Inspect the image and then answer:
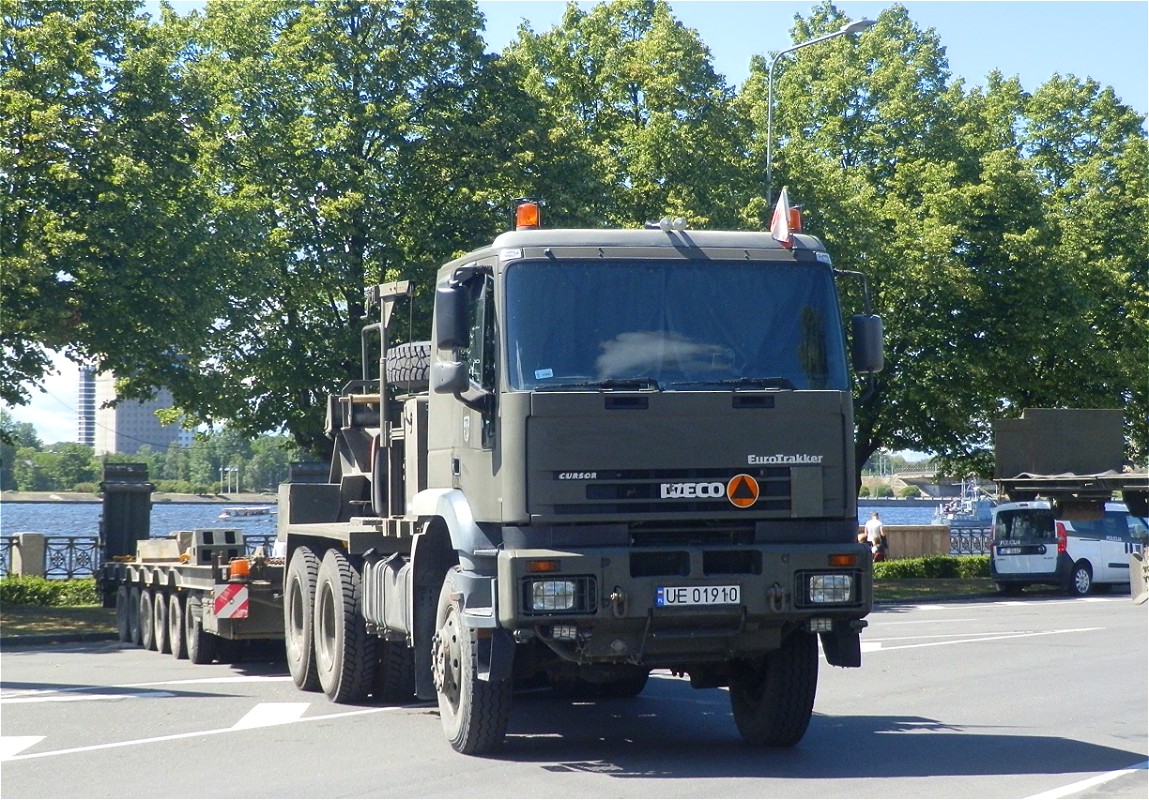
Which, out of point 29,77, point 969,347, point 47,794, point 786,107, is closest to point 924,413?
point 969,347

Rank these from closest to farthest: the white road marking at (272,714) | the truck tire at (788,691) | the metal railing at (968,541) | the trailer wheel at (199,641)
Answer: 1. the truck tire at (788,691)
2. the white road marking at (272,714)
3. the trailer wheel at (199,641)
4. the metal railing at (968,541)

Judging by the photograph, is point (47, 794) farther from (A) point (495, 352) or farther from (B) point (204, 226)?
(B) point (204, 226)

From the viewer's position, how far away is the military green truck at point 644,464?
880 centimetres

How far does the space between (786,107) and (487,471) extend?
28.4 metres

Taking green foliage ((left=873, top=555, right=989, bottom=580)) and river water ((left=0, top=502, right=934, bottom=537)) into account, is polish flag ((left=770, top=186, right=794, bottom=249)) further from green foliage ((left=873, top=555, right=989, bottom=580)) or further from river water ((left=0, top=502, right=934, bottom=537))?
river water ((left=0, top=502, right=934, bottom=537))

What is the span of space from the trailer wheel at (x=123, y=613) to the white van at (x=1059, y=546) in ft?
60.0

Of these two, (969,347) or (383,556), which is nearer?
(383,556)

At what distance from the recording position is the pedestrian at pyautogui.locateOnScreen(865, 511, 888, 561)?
116 ft

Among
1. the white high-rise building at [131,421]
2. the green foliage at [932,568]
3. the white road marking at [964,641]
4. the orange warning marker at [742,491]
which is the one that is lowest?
the white road marking at [964,641]

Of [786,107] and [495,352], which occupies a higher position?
[786,107]

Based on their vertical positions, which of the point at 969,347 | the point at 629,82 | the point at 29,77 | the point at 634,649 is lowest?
the point at 634,649

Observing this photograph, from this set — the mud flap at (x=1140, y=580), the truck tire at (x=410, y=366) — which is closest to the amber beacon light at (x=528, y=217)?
the truck tire at (x=410, y=366)

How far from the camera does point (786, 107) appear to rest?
118ft

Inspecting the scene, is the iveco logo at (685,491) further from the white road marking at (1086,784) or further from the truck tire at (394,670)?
the truck tire at (394,670)
